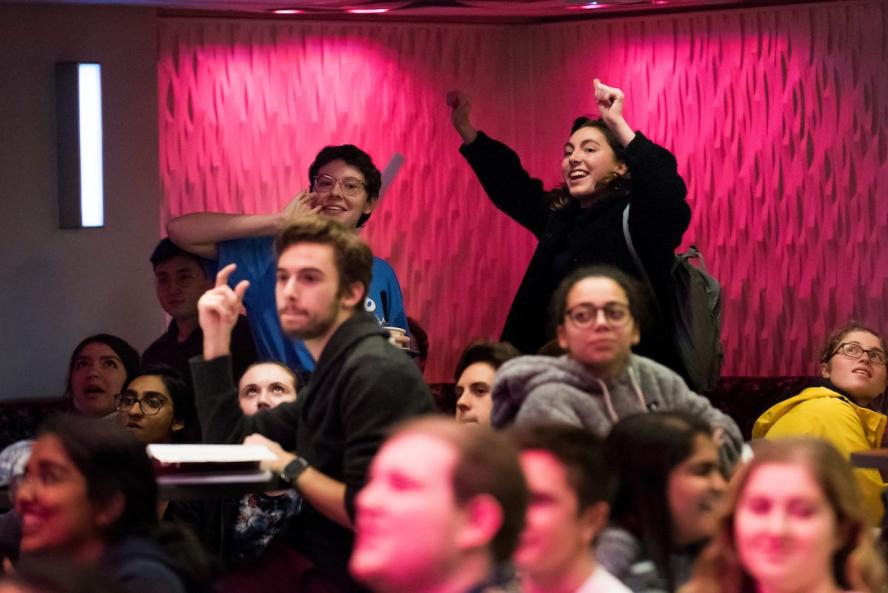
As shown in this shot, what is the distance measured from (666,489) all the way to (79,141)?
4.02m

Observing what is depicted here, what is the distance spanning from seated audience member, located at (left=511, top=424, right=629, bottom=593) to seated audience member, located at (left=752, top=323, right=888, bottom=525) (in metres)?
2.61

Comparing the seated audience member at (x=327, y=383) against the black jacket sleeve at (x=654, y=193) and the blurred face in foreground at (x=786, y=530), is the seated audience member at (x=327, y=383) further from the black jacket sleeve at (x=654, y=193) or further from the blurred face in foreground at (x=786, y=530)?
the black jacket sleeve at (x=654, y=193)

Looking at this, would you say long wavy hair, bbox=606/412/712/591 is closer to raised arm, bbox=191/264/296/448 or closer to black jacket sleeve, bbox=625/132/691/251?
raised arm, bbox=191/264/296/448

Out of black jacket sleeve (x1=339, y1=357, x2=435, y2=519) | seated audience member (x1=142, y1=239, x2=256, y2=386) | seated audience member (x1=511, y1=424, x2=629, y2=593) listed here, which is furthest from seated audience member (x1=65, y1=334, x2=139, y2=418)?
seated audience member (x1=511, y1=424, x2=629, y2=593)

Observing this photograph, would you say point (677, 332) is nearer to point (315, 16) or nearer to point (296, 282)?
point (296, 282)

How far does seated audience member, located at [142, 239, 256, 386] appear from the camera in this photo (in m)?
6.05

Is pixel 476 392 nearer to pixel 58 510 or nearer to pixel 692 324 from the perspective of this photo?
pixel 692 324

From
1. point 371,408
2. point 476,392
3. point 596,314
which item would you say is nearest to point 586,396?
point 596,314

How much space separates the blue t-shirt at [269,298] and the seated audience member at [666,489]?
2.35m

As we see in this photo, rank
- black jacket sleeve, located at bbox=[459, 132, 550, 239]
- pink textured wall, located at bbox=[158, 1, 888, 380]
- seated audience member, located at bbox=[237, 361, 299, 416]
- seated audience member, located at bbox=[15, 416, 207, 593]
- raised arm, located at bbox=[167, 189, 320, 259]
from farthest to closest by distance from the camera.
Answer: pink textured wall, located at bbox=[158, 1, 888, 380] < black jacket sleeve, located at bbox=[459, 132, 550, 239] < raised arm, located at bbox=[167, 189, 320, 259] < seated audience member, located at bbox=[237, 361, 299, 416] < seated audience member, located at bbox=[15, 416, 207, 593]

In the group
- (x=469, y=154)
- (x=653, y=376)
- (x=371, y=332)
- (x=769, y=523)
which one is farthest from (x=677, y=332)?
(x=769, y=523)

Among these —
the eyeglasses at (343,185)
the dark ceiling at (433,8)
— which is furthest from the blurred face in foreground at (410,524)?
the dark ceiling at (433,8)

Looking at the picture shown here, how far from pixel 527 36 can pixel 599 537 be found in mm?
4814

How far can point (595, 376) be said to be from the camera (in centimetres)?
360
